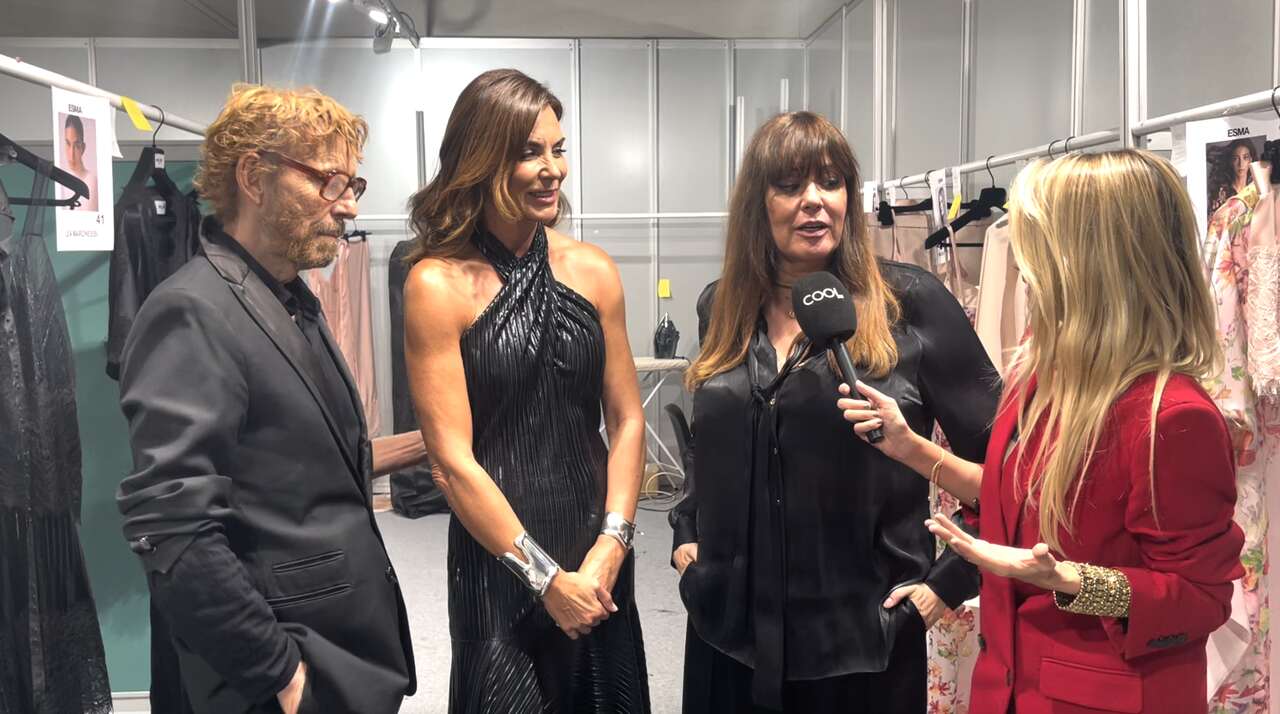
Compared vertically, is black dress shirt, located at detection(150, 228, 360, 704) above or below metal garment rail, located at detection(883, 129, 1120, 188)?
below

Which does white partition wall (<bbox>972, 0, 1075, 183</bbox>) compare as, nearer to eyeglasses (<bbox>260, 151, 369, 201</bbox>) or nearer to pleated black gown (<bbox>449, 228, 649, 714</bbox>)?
pleated black gown (<bbox>449, 228, 649, 714</bbox>)

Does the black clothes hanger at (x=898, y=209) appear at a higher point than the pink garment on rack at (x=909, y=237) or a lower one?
higher

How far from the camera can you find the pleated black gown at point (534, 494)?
1635 millimetres

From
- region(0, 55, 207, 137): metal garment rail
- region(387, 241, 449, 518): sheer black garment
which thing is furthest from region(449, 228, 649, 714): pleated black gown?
region(387, 241, 449, 518): sheer black garment

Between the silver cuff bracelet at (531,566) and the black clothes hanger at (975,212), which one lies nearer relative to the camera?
the silver cuff bracelet at (531,566)

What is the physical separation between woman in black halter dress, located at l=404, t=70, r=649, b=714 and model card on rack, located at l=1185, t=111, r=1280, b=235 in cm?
117

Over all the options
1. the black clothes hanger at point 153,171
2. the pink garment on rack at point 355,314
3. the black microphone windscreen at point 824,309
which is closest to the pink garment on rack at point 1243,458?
the black microphone windscreen at point 824,309

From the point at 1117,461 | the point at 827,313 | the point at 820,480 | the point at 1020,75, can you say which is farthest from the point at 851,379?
the point at 1020,75

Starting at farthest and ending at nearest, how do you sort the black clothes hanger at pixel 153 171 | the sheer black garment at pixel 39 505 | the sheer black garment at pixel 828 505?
the black clothes hanger at pixel 153 171
the sheer black garment at pixel 39 505
the sheer black garment at pixel 828 505

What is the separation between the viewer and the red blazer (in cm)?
109

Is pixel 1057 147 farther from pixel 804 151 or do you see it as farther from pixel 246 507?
pixel 246 507

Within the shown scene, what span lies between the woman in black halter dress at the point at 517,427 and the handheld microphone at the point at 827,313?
0.43 meters

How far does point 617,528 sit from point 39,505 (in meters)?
1.25

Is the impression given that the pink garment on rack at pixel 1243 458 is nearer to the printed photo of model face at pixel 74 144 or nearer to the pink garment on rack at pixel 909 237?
the pink garment on rack at pixel 909 237
